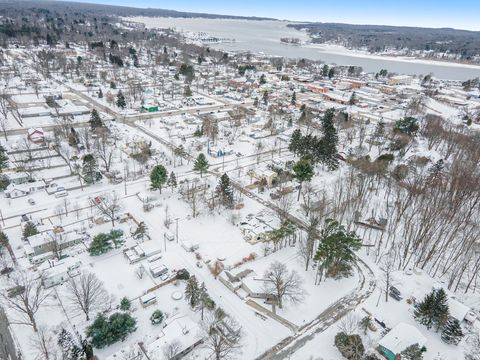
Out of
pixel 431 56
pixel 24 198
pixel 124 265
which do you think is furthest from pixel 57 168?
pixel 431 56

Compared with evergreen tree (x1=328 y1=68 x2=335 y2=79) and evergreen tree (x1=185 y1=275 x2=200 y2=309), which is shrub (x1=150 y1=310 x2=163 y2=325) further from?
evergreen tree (x1=328 y1=68 x2=335 y2=79)

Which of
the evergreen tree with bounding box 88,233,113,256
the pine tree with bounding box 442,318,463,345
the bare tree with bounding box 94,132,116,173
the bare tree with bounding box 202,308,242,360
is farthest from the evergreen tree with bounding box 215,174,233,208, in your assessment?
the pine tree with bounding box 442,318,463,345

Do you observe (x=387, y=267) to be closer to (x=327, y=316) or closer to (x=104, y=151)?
(x=327, y=316)

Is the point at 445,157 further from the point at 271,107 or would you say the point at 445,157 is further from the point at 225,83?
the point at 225,83

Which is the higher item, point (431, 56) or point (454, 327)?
point (431, 56)

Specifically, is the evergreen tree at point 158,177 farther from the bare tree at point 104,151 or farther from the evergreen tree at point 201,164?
the bare tree at point 104,151

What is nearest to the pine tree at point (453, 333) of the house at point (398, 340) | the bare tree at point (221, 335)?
the house at point (398, 340)
